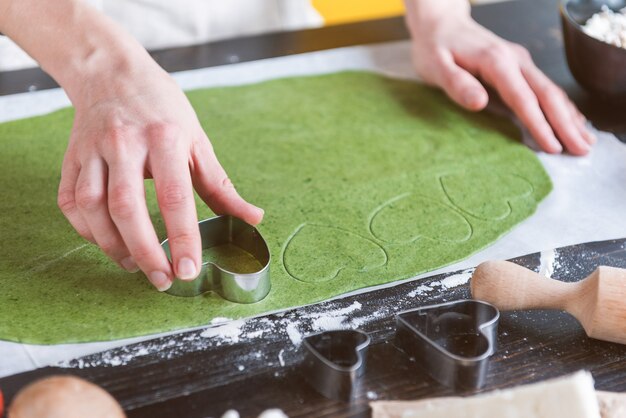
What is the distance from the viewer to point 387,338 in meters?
0.95

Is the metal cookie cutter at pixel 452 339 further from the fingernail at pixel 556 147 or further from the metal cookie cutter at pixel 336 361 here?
the fingernail at pixel 556 147

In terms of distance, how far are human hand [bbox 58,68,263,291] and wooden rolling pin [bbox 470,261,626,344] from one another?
29cm

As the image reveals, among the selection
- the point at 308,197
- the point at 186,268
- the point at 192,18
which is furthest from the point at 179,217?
the point at 192,18

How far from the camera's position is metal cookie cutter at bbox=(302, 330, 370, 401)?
2.78 feet

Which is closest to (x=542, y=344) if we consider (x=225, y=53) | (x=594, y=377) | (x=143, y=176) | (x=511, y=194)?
(x=594, y=377)

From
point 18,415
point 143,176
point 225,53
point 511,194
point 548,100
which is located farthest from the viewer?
point 225,53

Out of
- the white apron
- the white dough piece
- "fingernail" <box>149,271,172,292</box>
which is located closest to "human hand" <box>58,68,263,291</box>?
"fingernail" <box>149,271,172,292</box>

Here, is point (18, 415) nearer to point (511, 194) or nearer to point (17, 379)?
point (17, 379)

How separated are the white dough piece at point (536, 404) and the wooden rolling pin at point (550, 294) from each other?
20cm

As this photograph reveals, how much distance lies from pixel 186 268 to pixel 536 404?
0.40 meters

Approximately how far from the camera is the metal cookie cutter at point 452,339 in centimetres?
87

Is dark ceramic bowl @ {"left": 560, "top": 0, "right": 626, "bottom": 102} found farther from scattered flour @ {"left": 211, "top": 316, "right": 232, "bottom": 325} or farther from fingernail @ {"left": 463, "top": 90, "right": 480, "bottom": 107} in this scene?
scattered flour @ {"left": 211, "top": 316, "right": 232, "bottom": 325}

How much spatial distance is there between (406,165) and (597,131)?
37 cm

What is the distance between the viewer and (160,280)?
36.9 inches
